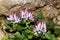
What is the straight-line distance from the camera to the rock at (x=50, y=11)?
8.19 ft

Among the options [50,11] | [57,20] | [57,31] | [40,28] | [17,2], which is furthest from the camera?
[17,2]

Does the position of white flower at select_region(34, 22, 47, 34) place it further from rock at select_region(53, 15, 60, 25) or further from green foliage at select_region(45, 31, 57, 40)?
rock at select_region(53, 15, 60, 25)

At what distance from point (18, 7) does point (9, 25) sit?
563mm

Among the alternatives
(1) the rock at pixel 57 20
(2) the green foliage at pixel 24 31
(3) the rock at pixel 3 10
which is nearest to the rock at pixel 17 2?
(3) the rock at pixel 3 10

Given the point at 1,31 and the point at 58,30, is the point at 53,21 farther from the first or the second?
the point at 1,31

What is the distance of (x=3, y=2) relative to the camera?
2.65 metres

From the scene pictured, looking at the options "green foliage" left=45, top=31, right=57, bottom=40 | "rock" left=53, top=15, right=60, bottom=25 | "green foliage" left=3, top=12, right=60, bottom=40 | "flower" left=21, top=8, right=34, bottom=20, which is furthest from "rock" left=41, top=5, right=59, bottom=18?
"green foliage" left=45, top=31, right=57, bottom=40

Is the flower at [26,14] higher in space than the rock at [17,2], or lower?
lower

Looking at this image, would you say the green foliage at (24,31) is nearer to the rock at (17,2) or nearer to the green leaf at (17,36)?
the green leaf at (17,36)

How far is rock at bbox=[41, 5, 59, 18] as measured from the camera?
2.50 metres

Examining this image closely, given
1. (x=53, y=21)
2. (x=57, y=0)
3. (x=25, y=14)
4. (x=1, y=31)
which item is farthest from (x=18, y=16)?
(x=57, y=0)

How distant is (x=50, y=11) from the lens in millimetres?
2537

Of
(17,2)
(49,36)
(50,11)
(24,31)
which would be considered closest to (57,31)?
(49,36)

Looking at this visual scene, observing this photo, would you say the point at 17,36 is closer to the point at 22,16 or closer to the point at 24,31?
the point at 24,31
